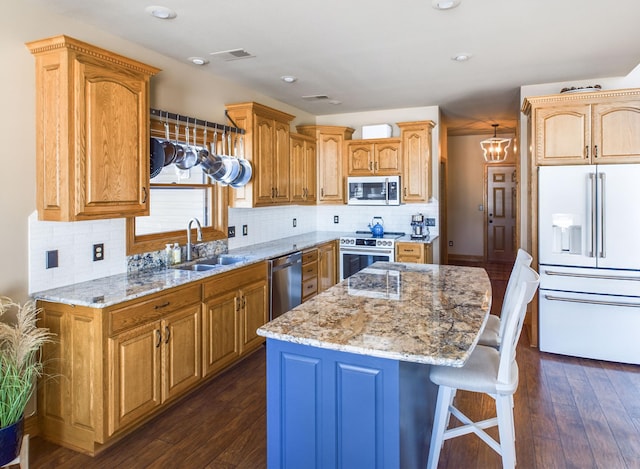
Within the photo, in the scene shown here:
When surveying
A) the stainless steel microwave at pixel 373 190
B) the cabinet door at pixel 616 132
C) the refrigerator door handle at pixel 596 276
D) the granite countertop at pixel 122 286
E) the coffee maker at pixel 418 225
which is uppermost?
the cabinet door at pixel 616 132

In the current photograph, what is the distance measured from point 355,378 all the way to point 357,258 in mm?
4032

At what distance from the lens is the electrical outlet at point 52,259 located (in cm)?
271

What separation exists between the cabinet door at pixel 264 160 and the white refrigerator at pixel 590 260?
103 inches

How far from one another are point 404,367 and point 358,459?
1.30 feet

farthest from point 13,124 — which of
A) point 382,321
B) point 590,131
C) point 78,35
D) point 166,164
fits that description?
point 590,131

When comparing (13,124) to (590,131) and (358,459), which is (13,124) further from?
(590,131)

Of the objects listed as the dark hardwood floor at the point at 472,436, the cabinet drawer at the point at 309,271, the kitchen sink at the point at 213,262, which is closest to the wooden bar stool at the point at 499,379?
the dark hardwood floor at the point at 472,436

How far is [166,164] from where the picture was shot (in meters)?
3.34

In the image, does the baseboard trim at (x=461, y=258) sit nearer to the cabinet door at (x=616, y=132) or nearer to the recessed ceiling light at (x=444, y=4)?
the cabinet door at (x=616, y=132)

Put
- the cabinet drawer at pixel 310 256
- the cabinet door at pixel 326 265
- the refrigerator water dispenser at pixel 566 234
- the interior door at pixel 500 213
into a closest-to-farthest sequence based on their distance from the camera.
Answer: the refrigerator water dispenser at pixel 566 234 → the cabinet drawer at pixel 310 256 → the cabinet door at pixel 326 265 → the interior door at pixel 500 213

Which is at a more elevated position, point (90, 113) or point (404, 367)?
point (90, 113)

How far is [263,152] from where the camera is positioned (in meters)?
4.46

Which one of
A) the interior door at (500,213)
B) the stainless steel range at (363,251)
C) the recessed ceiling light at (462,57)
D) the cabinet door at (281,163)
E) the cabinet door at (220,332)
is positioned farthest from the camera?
the interior door at (500,213)

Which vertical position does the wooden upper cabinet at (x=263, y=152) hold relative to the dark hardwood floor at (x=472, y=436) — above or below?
above
